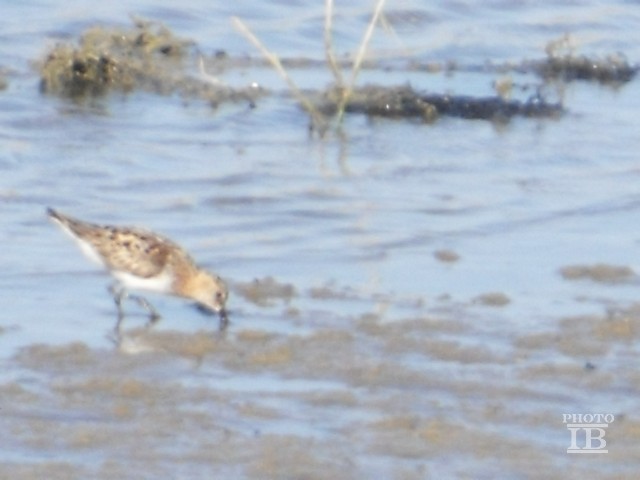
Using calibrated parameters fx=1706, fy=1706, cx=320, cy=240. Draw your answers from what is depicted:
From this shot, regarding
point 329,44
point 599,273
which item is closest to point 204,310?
point 599,273

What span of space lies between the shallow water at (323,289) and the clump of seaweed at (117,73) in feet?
0.82

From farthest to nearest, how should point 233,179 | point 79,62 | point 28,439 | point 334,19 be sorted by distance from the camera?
point 334,19
point 79,62
point 233,179
point 28,439

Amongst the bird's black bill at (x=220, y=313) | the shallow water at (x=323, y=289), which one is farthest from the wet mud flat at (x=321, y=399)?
the bird's black bill at (x=220, y=313)

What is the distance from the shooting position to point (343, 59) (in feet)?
49.5

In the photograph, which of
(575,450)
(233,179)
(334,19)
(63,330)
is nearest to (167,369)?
(63,330)

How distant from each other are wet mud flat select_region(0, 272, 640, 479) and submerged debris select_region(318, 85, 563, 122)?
487 cm

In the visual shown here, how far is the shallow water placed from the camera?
6.50 m

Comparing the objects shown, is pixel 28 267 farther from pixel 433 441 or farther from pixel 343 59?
pixel 343 59

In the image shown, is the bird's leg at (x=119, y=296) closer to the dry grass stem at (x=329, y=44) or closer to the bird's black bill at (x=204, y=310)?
the bird's black bill at (x=204, y=310)

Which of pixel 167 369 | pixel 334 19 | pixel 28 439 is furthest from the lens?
pixel 334 19

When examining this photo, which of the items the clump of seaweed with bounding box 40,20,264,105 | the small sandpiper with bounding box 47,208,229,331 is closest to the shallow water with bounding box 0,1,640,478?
the small sandpiper with bounding box 47,208,229,331

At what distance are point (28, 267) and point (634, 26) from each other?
30.2 feet

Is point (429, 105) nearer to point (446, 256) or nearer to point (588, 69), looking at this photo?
point (588, 69)

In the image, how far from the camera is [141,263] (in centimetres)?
847
